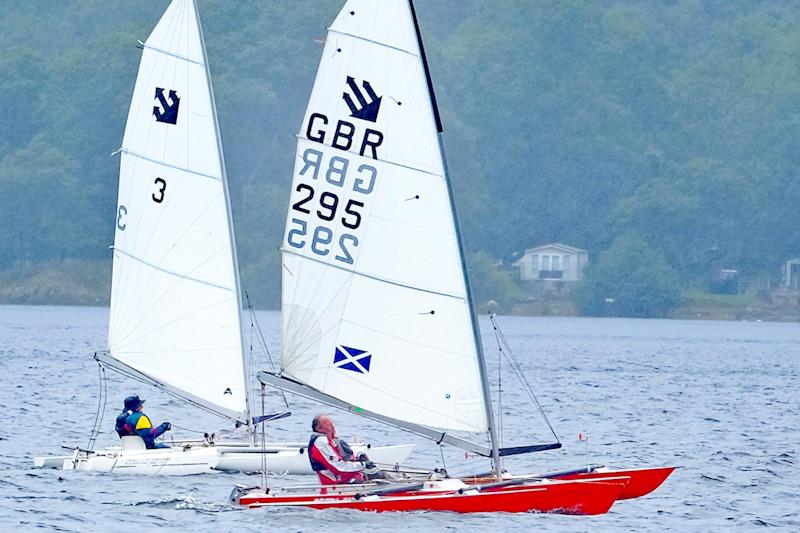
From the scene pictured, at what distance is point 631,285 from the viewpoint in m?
130

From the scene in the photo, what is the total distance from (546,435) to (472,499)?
18.4 metres

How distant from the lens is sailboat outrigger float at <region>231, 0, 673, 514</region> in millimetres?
27453

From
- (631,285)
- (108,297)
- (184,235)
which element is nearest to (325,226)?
(184,235)

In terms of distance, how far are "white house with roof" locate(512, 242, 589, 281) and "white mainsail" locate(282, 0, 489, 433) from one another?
4222 inches

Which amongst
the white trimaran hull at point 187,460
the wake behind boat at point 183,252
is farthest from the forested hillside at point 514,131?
the white trimaran hull at point 187,460

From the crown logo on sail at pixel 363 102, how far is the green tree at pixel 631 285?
102m

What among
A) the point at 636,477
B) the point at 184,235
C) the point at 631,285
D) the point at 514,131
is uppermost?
the point at 514,131

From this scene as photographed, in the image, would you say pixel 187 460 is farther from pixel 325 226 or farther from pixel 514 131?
pixel 514 131

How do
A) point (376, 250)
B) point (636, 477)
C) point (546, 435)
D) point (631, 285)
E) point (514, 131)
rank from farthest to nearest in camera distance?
point (514, 131) < point (631, 285) < point (546, 435) < point (636, 477) < point (376, 250)

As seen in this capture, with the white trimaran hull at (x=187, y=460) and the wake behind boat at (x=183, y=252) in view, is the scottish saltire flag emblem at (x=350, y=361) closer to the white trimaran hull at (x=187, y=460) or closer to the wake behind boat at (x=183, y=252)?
the white trimaran hull at (x=187, y=460)

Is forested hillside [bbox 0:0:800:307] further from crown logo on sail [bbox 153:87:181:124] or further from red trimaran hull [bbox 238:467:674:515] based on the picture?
red trimaran hull [bbox 238:467:674:515]

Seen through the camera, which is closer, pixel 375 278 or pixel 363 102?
pixel 363 102

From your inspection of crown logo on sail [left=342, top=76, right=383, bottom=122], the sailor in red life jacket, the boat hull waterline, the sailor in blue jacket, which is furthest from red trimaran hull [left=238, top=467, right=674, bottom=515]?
the sailor in blue jacket

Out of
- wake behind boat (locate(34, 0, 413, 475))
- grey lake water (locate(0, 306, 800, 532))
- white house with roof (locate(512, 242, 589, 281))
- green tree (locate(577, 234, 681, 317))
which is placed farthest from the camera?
white house with roof (locate(512, 242, 589, 281))
